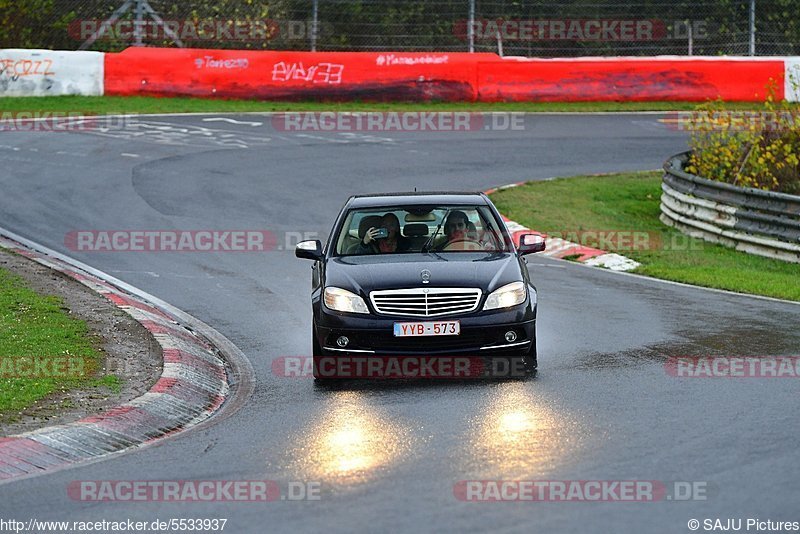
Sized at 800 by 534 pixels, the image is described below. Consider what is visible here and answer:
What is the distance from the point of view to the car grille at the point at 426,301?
10820mm

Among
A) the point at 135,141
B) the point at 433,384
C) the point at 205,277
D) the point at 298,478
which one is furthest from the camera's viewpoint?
the point at 135,141

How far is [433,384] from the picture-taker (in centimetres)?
1067

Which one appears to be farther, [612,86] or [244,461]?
[612,86]

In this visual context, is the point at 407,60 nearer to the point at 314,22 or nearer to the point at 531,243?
→ the point at 314,22

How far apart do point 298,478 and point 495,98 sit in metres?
27.0

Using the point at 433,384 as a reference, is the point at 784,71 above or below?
above

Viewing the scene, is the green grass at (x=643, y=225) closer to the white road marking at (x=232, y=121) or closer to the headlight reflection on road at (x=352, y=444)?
the headlight reflection on road at (x=352, y=444)

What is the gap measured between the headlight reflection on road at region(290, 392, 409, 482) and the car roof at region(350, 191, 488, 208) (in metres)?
2.66

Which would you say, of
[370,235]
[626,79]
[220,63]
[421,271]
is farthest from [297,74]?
[421,271]

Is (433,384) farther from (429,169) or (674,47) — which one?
(674,47)

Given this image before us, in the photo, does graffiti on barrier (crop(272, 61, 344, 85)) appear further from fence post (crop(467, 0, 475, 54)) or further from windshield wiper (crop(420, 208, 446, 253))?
windshield wiper (crop(420, 208, 446, 253))

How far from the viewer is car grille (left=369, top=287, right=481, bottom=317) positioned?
35.5 feet

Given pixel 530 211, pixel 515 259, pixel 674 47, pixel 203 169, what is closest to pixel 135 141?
pixel 203 169

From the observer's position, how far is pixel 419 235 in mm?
12000
